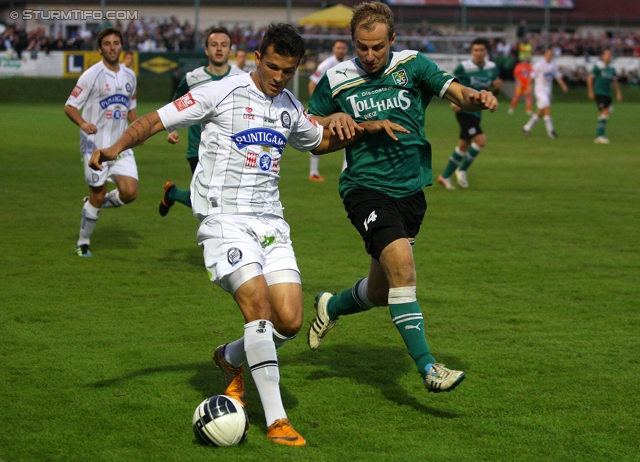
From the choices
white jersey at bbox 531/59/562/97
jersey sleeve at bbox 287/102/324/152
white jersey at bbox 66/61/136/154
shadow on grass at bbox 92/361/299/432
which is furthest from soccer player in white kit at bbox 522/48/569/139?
shadow on grass at bbox 92/361/299/432

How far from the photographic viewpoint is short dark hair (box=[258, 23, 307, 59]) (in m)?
4.70

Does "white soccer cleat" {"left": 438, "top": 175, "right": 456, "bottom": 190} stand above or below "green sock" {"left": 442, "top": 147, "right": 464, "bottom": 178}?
Result: below

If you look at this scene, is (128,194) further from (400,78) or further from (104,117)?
(400,78)

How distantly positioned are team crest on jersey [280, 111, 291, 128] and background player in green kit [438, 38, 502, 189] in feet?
33.4

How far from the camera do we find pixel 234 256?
15.1 ft

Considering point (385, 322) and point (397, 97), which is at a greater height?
point (397, 97)

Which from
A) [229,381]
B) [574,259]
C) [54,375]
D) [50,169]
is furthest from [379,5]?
[50,169]

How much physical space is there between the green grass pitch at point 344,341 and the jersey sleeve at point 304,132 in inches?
58.9

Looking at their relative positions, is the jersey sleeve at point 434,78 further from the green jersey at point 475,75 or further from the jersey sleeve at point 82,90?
the green jersey at point 475,75

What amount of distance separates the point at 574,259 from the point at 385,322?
3335 millimetres

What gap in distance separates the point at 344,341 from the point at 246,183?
2.06 metres

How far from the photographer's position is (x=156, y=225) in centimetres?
1155

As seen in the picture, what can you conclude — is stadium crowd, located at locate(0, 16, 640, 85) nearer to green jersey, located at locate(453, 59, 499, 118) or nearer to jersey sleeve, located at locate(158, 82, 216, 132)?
green jersey, located at locate(453, 59, 499, 118)

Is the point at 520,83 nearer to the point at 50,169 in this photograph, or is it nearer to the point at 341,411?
the point at 50,169
